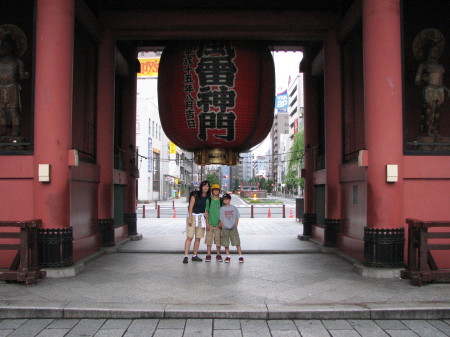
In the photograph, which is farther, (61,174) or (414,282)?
(61,174)

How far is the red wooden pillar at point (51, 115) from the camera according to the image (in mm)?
7707

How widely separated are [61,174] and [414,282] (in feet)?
22.3

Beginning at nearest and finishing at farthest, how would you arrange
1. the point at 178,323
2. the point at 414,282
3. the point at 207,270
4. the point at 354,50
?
the point at 178,323, the point at 414,282, the point at 207,270, the point at 354,50

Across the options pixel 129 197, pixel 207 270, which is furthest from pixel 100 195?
pixel 207 270

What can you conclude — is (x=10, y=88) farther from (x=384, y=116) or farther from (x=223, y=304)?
(x=384, y=116)

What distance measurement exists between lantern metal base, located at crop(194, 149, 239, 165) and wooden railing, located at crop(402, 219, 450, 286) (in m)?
4.11

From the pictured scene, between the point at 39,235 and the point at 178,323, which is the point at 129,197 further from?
the point at 178,323

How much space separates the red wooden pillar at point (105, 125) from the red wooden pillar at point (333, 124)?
5.96 metres

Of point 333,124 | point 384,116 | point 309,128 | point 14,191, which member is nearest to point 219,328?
point 384,116

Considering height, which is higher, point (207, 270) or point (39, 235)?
point (39, 235)

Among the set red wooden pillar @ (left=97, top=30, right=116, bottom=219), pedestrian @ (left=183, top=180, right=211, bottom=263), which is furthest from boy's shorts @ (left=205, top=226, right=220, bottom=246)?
red wooden pillar @ (left=97, top=30, right=116, bottom=219)

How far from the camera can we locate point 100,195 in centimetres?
1083

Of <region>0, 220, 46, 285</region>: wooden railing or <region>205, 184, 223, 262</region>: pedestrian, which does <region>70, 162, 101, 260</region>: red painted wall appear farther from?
<region>205, 184, 223, 262</region>: pedestrian

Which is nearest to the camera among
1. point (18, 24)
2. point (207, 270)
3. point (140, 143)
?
point (207, 270)
